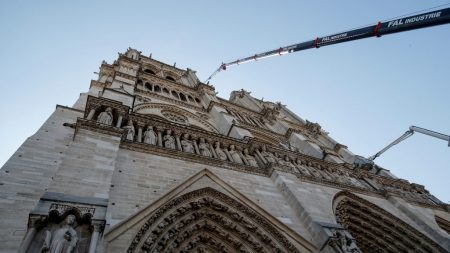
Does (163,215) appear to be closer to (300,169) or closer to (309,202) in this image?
(309,202)

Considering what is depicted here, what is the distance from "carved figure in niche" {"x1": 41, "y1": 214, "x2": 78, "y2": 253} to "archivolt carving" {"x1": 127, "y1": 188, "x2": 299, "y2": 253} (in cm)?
195

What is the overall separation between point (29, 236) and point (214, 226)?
392cm

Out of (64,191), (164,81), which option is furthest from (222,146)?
(164,81)

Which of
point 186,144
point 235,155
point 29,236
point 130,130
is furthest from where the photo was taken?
point 235,155

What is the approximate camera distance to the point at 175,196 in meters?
6.41

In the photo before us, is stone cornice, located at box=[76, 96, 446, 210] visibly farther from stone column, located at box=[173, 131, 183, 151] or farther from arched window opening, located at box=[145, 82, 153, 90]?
arched window opening, located at box=[145, 82, 153, 90]

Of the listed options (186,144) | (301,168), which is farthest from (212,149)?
(301,168)

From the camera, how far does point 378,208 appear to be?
10484 millimetres

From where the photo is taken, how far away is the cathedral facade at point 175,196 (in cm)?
459

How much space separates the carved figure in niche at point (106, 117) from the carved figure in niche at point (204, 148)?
2813 millimetres

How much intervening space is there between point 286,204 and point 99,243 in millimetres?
5222

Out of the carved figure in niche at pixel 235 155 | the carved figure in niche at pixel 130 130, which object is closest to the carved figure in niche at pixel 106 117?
the carved figure in niche at pixel 130 130

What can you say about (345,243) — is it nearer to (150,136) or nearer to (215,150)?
(215,150)

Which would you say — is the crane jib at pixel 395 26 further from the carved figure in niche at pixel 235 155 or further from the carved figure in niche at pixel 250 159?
the carved figure in niche at pixel 235 155
